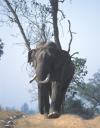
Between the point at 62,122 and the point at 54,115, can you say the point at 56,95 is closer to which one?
the point at 54,115

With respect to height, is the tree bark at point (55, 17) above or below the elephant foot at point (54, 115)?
above

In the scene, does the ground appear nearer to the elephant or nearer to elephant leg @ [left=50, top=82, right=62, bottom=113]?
the elephant

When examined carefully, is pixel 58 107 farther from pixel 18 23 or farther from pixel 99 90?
pixel 99 90

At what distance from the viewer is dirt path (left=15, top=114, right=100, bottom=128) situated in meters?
8.30

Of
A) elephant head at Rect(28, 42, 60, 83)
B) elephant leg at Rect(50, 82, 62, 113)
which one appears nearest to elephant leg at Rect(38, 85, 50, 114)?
elephant leg at Rect(50, 82, 62, 113)

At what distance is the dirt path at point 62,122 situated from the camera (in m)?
8.30

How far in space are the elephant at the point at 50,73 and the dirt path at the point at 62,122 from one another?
22cm

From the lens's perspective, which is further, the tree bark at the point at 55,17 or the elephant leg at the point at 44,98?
the tree bark at the point at 55,17

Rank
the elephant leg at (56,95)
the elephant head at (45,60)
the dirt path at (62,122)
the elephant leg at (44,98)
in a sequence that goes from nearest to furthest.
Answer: the dirt path at (62,122)
the elephant head at (45,60)
the elephant leg at (56,95)
the elephant leg at (44,98)

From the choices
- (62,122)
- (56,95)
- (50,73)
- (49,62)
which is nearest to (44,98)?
(56,95)

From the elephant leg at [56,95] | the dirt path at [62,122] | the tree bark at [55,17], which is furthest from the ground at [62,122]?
the tree bark at [55,17]

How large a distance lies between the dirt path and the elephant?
22cm

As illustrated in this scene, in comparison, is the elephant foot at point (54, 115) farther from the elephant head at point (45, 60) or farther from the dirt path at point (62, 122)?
the elephant head at point (45, 60)

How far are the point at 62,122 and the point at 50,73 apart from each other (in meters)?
1.17
